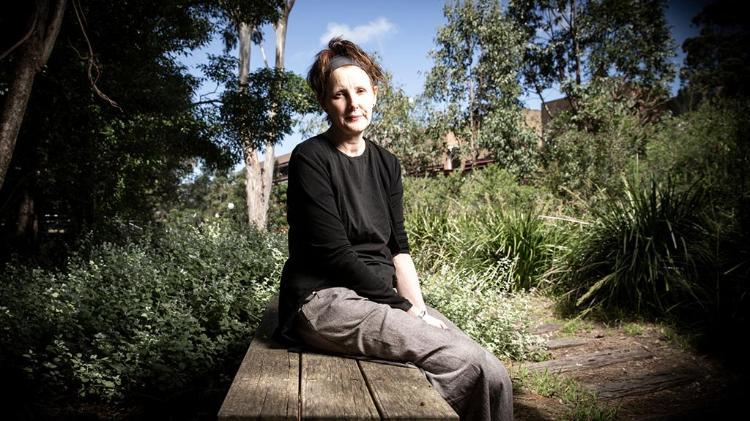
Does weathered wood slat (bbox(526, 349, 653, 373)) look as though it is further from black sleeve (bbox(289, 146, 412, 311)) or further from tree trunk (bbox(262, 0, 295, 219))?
tree trunk (bbox(262, 0, 295, 219))

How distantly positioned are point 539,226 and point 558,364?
108 inches

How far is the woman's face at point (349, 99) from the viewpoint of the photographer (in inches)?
79.9

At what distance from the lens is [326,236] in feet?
6.16

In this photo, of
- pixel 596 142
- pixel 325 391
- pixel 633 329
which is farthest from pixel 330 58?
pixel 596 142

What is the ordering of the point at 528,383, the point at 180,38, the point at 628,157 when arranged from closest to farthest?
the point at 528,383, the point at 180,38, the point at 628,157

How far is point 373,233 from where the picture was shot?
205 centimetres

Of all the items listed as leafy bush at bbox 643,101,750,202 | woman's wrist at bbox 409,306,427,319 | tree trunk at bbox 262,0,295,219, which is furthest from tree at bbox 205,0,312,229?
tree trunk at bbox 262,0,295,219

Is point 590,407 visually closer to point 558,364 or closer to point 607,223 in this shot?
point 558,364

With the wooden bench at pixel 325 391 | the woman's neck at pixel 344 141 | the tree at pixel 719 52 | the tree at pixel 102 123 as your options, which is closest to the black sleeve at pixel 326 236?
the woman's neck at pixel 344 141

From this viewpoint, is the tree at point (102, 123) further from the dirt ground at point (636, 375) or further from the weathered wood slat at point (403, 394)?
the dirt ground at point (636, 375)

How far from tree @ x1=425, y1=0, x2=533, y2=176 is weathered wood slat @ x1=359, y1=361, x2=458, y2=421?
722 inches

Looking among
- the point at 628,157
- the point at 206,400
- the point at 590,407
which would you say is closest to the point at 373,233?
the point at 206,400

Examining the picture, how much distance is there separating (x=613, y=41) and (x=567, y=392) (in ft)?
63.6

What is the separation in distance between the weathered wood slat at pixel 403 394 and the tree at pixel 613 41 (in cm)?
1947
